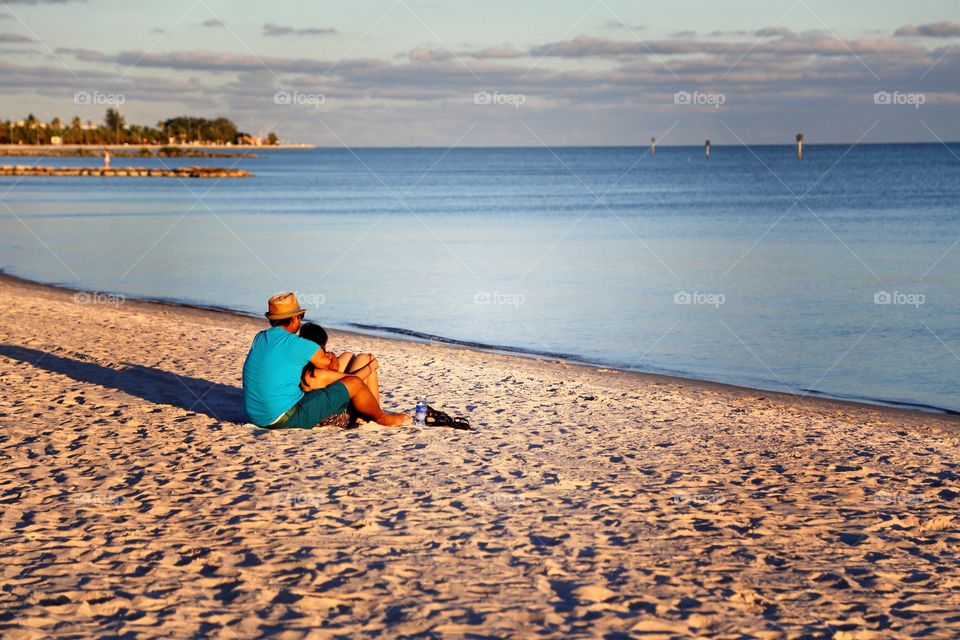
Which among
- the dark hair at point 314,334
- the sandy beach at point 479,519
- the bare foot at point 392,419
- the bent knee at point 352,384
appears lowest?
the sandy beach at point 479,519

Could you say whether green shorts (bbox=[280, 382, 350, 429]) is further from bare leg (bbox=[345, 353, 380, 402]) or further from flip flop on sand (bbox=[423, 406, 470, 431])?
flip flop on sand (bbox=[423, 406, 470, 431])

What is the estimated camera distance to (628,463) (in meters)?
8.44

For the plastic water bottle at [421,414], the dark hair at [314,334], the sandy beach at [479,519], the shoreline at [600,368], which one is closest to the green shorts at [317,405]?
the sandy beach at [479,519]

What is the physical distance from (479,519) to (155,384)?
20.4ft

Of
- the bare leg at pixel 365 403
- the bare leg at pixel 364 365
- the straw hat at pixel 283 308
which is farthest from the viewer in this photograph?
Answer: the bare leg at pixel 364 365

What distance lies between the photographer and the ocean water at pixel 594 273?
53.3 feet

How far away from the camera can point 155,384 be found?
1174 centimetres

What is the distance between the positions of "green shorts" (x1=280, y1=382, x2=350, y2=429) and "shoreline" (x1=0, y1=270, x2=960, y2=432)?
18.2 feet

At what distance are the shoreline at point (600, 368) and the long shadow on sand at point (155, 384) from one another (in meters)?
4.91

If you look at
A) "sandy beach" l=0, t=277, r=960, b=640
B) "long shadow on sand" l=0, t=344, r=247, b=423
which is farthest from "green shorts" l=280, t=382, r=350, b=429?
"long shadow on sand" l=0, t=344, r=247, b=423

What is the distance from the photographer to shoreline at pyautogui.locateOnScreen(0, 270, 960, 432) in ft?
39.8

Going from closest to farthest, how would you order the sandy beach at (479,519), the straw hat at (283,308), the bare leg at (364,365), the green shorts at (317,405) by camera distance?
the sandy beach at (479,519) → the straw hat at (283,308) → the green shorts at (317,405) → the bare leg at (364,365)

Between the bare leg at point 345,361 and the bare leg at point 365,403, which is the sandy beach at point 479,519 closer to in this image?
the bare leg at point 365,403

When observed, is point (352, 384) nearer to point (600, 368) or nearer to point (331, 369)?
point (331, 369)
